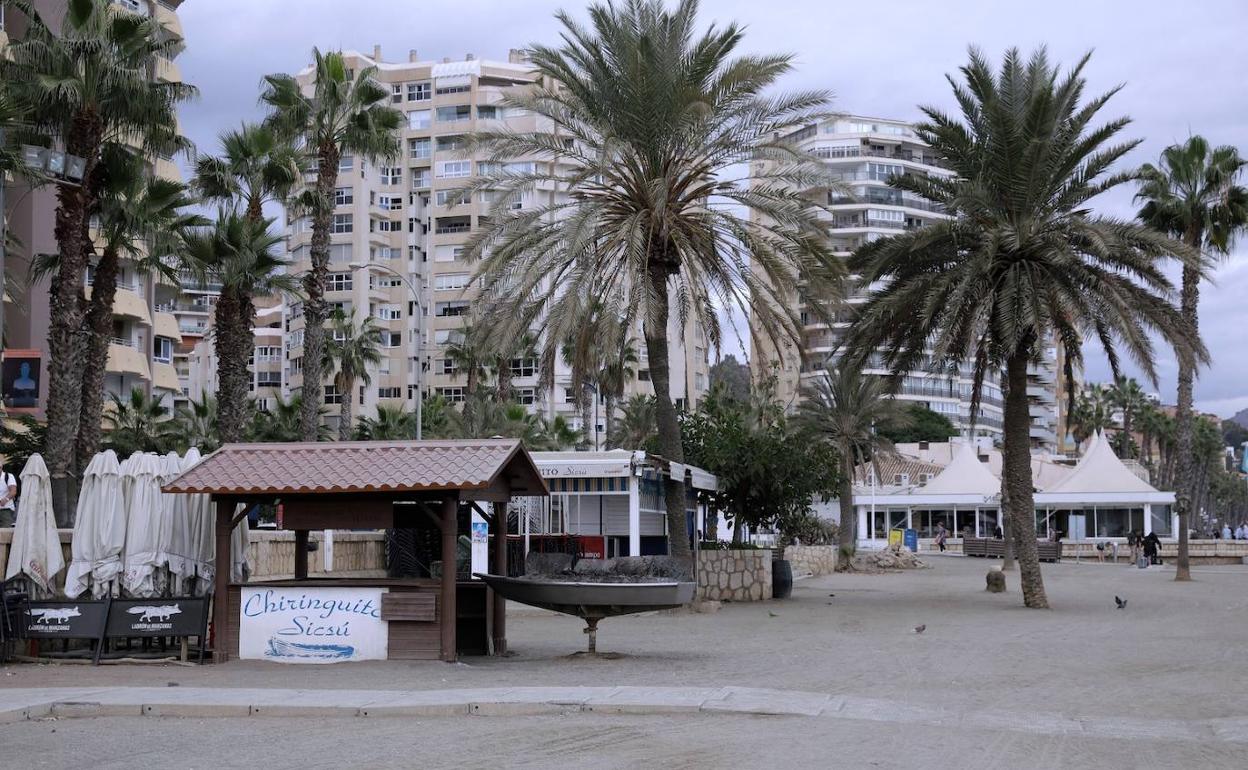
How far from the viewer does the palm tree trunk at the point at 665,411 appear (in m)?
→ 25.2

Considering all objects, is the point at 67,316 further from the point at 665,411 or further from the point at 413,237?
the point at 413,237

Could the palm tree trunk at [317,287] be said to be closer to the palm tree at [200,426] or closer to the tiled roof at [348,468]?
the palm tree at [200,426]

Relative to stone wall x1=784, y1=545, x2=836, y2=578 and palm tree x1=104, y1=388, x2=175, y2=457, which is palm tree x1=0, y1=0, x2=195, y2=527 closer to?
palm tree x1=104, y1=388, x2=175, y2=457

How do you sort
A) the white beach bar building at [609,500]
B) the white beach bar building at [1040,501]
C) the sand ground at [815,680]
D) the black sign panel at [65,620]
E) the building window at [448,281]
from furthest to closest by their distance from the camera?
the building window at [448,281], the white beach bar building at [1040,501], the white beach bar building at [609,500], the black sign panel at [65,620], the sand ground at [815,680]

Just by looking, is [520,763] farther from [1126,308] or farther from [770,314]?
[1126,308]

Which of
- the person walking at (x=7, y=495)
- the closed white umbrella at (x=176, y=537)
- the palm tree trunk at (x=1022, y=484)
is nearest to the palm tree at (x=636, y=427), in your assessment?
the palm tree trunk at (x=1022, y=484)

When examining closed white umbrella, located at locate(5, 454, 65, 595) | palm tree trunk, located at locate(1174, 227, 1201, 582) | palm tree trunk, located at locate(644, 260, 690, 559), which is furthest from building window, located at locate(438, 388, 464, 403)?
closed white umbrella, located at locate(5, 454, 65, 595)

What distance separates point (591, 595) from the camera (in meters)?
16.5

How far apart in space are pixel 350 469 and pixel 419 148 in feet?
277

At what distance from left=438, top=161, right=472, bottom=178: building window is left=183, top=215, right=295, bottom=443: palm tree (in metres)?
58.5

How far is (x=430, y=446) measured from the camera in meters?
16.7

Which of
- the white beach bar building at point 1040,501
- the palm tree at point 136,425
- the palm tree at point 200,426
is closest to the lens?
the palm tree at point 136,425

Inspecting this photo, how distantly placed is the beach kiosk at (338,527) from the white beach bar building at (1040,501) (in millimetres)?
48115

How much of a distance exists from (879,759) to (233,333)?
29400 millimetres
